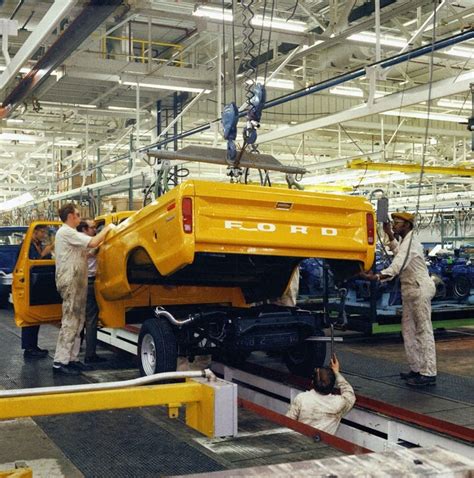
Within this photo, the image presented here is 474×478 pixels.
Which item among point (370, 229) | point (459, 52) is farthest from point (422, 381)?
point (459, 52)

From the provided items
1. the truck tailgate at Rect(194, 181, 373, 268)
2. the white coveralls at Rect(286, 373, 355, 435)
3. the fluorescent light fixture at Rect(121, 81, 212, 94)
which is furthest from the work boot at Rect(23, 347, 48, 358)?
the fluorescent light fixture at Rect(121, 81, 212, 94)

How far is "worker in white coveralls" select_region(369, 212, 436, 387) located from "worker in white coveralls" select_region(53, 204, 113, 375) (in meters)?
2.90

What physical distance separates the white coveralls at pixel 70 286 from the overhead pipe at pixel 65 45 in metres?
2.11

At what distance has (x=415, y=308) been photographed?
655 cm

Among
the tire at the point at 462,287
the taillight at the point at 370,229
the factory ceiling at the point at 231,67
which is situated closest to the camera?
the taillight at the point at 370,229

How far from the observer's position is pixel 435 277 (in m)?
10.7

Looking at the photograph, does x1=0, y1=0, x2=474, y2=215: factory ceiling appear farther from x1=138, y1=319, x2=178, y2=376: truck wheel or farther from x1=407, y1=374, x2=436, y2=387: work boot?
x1=138, y1=319, x2=178, y2=376: truck wheel

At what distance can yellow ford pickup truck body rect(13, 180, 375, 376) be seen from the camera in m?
5.23

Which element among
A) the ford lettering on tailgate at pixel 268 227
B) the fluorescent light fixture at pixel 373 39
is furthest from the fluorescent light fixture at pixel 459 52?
the ford lettering on tailgate at pixel 268 227

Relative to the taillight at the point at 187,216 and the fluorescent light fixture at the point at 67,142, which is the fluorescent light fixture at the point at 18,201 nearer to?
the fluorescent light fixture at the point at 67,142

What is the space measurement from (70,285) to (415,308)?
3369mm

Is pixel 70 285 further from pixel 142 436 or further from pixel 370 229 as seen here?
pixel 370 229

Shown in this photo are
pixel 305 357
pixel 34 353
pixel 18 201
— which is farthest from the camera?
pixel 18 201

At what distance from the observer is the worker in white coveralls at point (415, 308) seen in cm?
648
